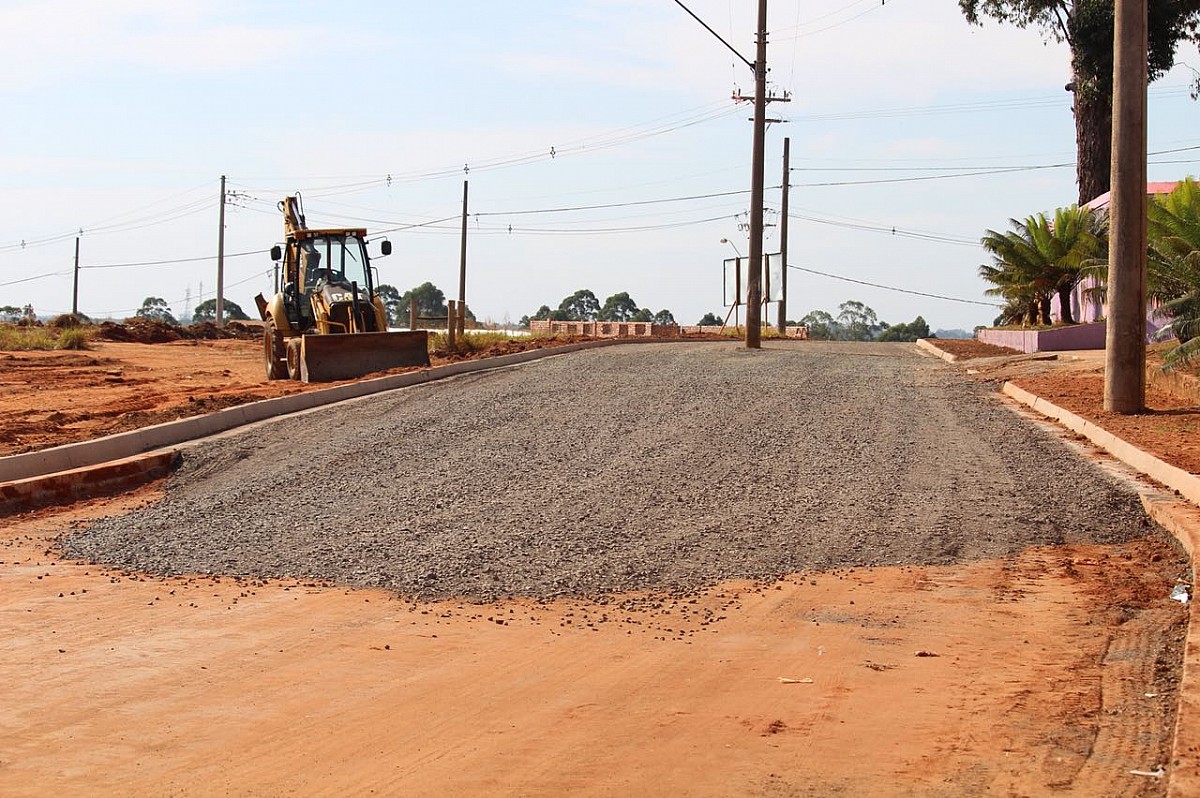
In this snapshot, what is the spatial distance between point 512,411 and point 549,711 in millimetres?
10583

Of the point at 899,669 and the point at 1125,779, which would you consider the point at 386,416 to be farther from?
the point at 1125,779

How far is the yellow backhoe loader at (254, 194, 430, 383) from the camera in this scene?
23.3 meters

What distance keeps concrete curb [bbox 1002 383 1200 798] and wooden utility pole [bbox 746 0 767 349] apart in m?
9.74

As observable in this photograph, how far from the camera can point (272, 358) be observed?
25250mm

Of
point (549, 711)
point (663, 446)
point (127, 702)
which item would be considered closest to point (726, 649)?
point (549, 711)

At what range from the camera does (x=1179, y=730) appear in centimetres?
520

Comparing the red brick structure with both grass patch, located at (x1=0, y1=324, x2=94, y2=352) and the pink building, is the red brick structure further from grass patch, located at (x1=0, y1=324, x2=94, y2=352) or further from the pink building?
grass patch, located at (x1=0, y1=324, x2=94, y2=352)

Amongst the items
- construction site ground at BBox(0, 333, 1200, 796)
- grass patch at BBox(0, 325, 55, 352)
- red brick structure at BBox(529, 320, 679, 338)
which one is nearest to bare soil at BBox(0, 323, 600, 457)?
grass patch at BBox(0, 325, 55, 352)

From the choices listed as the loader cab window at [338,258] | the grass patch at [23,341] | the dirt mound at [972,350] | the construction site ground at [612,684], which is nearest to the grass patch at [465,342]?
the loader cab window at [338,258]

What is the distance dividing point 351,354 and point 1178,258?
1329 cm

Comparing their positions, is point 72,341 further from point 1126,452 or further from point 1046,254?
point 1126,452

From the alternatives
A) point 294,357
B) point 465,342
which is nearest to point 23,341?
point 465,342

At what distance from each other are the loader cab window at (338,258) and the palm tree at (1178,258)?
13649mm

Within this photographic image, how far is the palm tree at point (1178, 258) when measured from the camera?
16.5m
